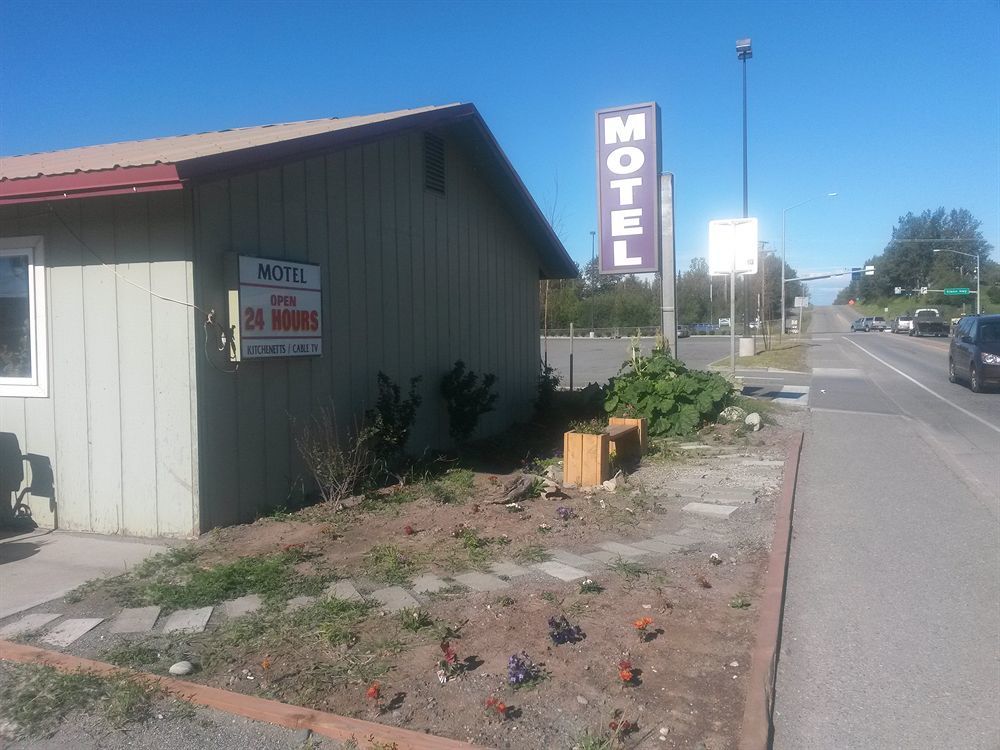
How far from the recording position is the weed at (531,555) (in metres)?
6.41

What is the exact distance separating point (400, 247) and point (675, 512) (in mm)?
4650

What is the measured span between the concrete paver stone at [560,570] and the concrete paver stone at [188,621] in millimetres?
2319

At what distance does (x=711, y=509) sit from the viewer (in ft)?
26.7

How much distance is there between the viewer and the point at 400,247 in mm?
10273

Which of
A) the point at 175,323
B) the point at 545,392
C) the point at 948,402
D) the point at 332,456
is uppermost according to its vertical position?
the point at 175,323

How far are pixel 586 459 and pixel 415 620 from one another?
182 inches

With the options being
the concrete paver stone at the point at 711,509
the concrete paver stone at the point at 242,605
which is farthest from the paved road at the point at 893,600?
the concrete paver stone at the point at 242,605

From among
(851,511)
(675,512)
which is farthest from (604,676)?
(851,511)

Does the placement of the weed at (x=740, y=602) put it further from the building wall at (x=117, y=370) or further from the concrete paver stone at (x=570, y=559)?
the building wall at (x=117, y=370)

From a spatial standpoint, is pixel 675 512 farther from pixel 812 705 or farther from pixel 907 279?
pixel 907 279

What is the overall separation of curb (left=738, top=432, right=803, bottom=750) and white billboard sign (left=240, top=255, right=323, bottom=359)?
15.3 ft

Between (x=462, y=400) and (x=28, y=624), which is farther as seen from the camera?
(x=462, y=400)

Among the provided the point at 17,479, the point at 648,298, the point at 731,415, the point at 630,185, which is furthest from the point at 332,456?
the point at 648,298

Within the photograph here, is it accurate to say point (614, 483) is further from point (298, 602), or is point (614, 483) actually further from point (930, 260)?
point (930, 260)
